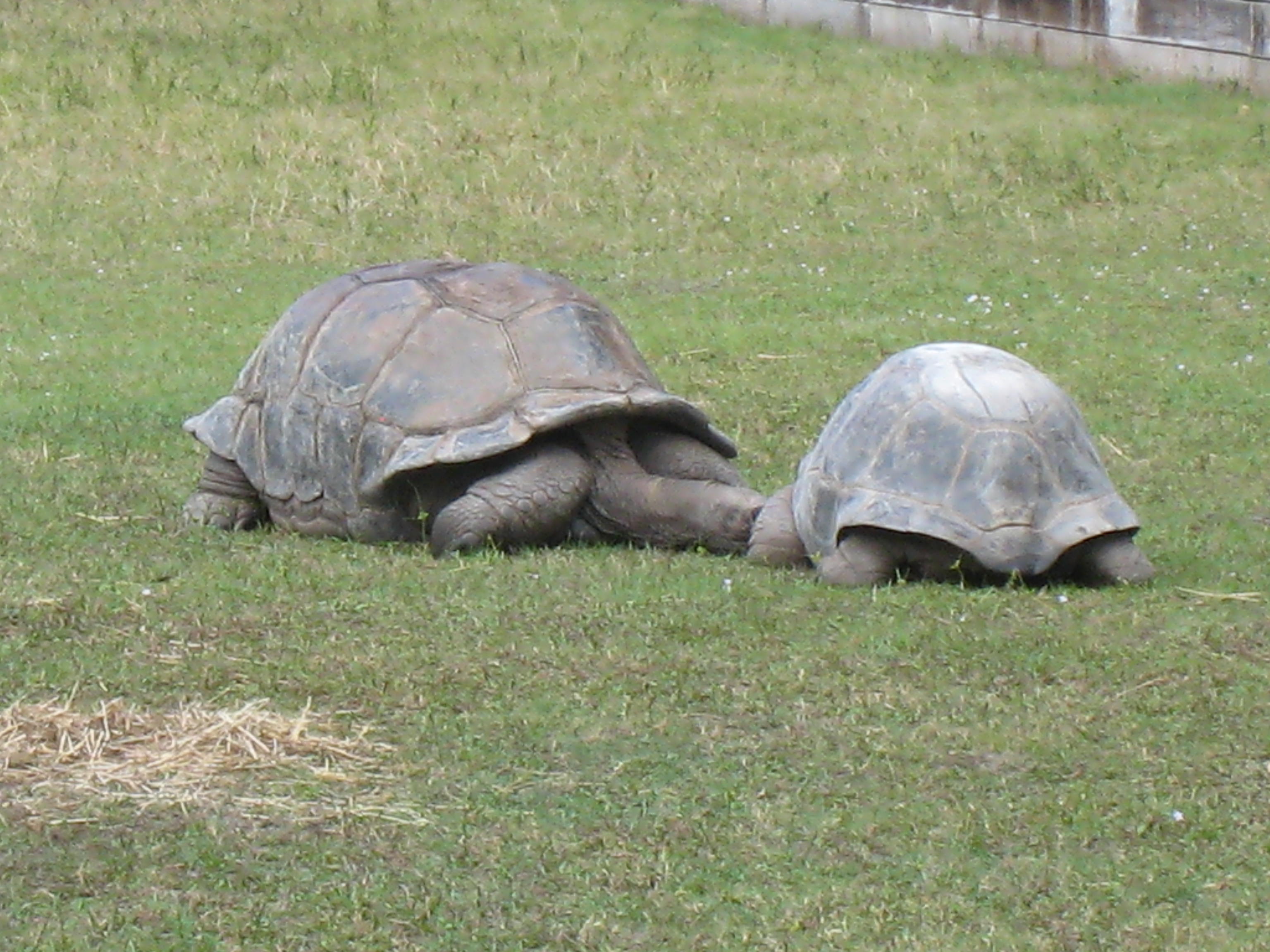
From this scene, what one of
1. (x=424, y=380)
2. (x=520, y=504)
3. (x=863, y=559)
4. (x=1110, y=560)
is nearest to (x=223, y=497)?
(x=424, y=380)

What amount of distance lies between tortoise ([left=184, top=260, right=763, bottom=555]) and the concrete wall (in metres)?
10.3

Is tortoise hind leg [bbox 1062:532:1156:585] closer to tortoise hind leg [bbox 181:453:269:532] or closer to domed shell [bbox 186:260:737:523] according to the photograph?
domed shell [bbox 186:260:737:523]

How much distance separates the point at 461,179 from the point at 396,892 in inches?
431

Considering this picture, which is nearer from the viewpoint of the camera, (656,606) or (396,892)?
(396,892)

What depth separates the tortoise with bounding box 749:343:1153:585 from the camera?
21.4ft

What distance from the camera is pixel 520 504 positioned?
725cm

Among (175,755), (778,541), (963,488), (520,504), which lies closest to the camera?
(175,755)

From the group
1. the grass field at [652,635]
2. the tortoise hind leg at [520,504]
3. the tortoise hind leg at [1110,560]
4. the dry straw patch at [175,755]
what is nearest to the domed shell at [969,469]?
the tortoise hind leg at [1110,560]

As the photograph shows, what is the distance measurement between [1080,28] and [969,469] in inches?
477

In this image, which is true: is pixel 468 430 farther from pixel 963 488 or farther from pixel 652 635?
pixel 963 488

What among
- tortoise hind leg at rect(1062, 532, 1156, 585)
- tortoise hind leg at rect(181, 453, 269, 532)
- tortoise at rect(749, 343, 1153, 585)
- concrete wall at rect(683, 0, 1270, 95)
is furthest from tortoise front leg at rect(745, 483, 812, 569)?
concrete wall at rect(683, 0, 1270, 95)

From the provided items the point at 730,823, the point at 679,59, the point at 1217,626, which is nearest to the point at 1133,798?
the point at 730,823

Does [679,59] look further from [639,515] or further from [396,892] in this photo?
[396,892]

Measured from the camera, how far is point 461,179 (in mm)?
14945
